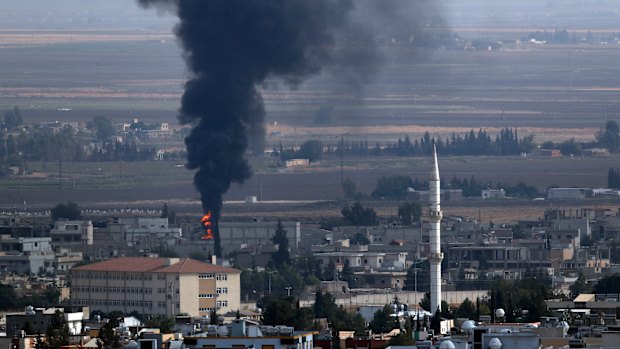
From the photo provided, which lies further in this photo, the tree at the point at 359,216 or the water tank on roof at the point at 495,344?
the tree at the point at 359,216

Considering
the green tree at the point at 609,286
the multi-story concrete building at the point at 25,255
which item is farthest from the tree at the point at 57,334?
the multi-story concrete building at the point at 25,255

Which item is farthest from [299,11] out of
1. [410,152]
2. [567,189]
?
[410,152]

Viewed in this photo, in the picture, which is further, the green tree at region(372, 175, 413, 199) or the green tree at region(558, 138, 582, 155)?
the green tree at region(558, 138, 582, 155)

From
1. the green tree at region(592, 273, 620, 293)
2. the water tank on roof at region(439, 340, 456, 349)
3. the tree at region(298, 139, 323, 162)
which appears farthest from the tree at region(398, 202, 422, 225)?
the water tank on roof at region(439, 340, 456, 349)

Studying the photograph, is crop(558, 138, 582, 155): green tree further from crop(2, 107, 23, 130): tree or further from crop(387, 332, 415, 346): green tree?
crop(387, 332, 415, 346): green tree

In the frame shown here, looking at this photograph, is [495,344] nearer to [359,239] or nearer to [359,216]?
[359,239]

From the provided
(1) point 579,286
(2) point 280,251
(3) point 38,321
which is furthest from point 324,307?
(2) point 280,251

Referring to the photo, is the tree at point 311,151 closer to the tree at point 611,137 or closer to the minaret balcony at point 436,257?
the tree at point 611,137
